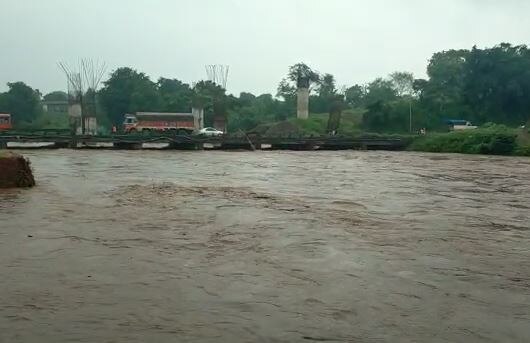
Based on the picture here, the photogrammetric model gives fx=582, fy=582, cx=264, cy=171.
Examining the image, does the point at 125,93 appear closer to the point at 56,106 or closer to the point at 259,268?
the point at 56,106

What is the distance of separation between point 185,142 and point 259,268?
3493 centimetres

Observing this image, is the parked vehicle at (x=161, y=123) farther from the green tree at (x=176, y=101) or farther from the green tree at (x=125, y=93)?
the green tree at (x=125, y=93)

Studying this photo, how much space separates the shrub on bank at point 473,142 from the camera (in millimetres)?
42562

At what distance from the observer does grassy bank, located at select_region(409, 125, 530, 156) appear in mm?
42375

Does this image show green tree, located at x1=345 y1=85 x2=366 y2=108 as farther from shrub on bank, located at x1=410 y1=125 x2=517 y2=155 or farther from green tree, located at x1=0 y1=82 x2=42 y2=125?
green tree, located at x1=0 y1=82 x2=42 y2=125

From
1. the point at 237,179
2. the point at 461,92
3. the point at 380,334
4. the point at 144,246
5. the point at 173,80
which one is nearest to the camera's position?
the point at 380,334

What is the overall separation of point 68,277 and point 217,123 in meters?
48.1

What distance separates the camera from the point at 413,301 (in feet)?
19.3

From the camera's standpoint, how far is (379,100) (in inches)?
2506

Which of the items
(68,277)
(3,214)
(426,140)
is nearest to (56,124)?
(426,140)

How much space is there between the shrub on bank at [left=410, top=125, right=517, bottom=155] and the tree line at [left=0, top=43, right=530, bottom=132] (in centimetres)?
1283

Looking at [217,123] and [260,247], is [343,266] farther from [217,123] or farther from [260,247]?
[217,123]

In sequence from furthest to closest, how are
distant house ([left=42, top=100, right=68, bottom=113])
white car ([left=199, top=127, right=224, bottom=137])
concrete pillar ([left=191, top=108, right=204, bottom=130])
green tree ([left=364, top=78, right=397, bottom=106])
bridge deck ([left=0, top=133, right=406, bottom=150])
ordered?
distant house ([left=42, top=100, right=68, bottom=113]) → green tree ([left=364, top=78, right=397, bottom=106]) → concrete pillar ([left=191, top=108, right=204, bottom=130]) → white car ([left=199, top=127, right=224, bottom=137]) → bridge deck ([left=0, top=133, right=406, bottom=150])

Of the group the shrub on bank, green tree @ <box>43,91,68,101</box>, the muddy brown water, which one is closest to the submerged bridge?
the shrub on bank
